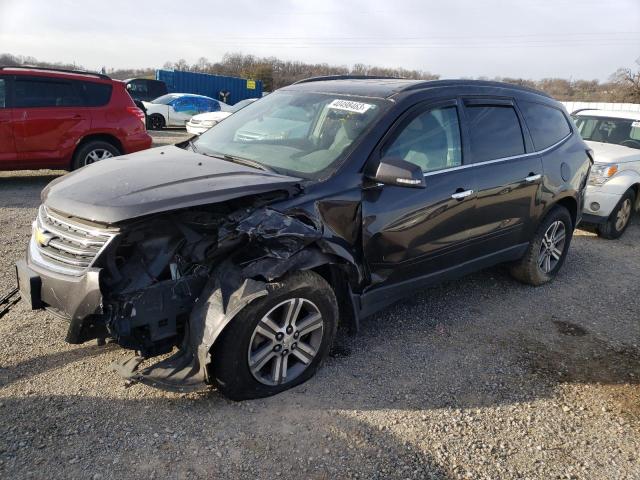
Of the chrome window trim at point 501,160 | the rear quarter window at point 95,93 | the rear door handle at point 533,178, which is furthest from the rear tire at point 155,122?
the rear door handle at point 533,178

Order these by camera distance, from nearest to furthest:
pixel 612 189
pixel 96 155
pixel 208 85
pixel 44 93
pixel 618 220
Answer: pixel 612 189
pixel 618 220
pixel 44 93
pixel 96 155
pixel 208 85

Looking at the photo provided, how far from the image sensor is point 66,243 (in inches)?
115

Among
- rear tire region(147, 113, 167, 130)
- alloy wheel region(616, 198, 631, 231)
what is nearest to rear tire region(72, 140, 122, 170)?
alloy wheel region(616, 198, 631, 231)

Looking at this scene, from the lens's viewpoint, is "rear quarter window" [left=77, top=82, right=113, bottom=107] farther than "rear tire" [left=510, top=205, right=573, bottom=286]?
Yes

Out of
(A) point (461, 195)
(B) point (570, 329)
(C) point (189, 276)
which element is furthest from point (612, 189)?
(C) point (189, 276)

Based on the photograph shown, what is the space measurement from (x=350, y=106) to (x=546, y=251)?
8.78 feet

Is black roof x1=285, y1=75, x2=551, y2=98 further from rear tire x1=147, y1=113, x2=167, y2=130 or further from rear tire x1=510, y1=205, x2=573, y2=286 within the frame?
rear tire x1=147, y1=113, x2=167, y2=130

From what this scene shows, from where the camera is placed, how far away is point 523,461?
2.74 m

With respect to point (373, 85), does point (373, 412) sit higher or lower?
lower

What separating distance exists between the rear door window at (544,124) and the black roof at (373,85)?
0.26 m

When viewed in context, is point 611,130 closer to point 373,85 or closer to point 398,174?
point 373,85

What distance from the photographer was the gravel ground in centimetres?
259

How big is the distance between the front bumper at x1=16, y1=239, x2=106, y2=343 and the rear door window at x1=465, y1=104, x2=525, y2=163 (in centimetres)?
287

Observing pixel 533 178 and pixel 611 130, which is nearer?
pixel 533 178
